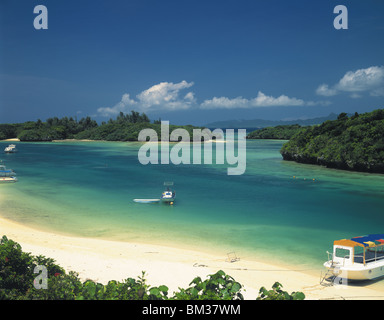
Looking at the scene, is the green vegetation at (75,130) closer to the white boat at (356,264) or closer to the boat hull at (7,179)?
the boat hull at (7,179)

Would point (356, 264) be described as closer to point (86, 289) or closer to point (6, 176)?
point (86, 289)

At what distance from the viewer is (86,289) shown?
26.5ft

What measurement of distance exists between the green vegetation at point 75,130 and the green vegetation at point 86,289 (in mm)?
127933

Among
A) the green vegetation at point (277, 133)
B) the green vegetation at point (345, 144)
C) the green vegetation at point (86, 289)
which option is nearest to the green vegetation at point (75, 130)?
the green vegetation at point (277, 133)

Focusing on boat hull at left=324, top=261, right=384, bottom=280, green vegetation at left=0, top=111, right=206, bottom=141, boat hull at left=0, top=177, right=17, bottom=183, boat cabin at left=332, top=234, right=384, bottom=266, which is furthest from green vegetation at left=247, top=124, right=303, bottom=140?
boat hull at left=324, top=261, right=384, bottom=280

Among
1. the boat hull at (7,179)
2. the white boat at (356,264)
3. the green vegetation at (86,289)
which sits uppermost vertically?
the green vegetation at (86,289)

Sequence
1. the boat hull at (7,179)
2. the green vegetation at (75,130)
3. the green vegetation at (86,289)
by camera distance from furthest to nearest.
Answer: the green vegetation at (75,130)
the boat hull at (7,179)
the green vegetation at (86,289)

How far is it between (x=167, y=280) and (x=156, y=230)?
8.37 meters

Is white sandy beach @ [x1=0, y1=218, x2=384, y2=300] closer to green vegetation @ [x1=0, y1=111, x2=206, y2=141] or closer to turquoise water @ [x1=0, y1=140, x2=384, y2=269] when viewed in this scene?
turquoise water @ [x1=0, y1=140, x2=384, y2=269]

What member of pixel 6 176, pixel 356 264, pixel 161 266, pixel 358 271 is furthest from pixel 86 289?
pixel 6 176

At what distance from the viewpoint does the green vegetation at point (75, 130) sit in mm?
135625
